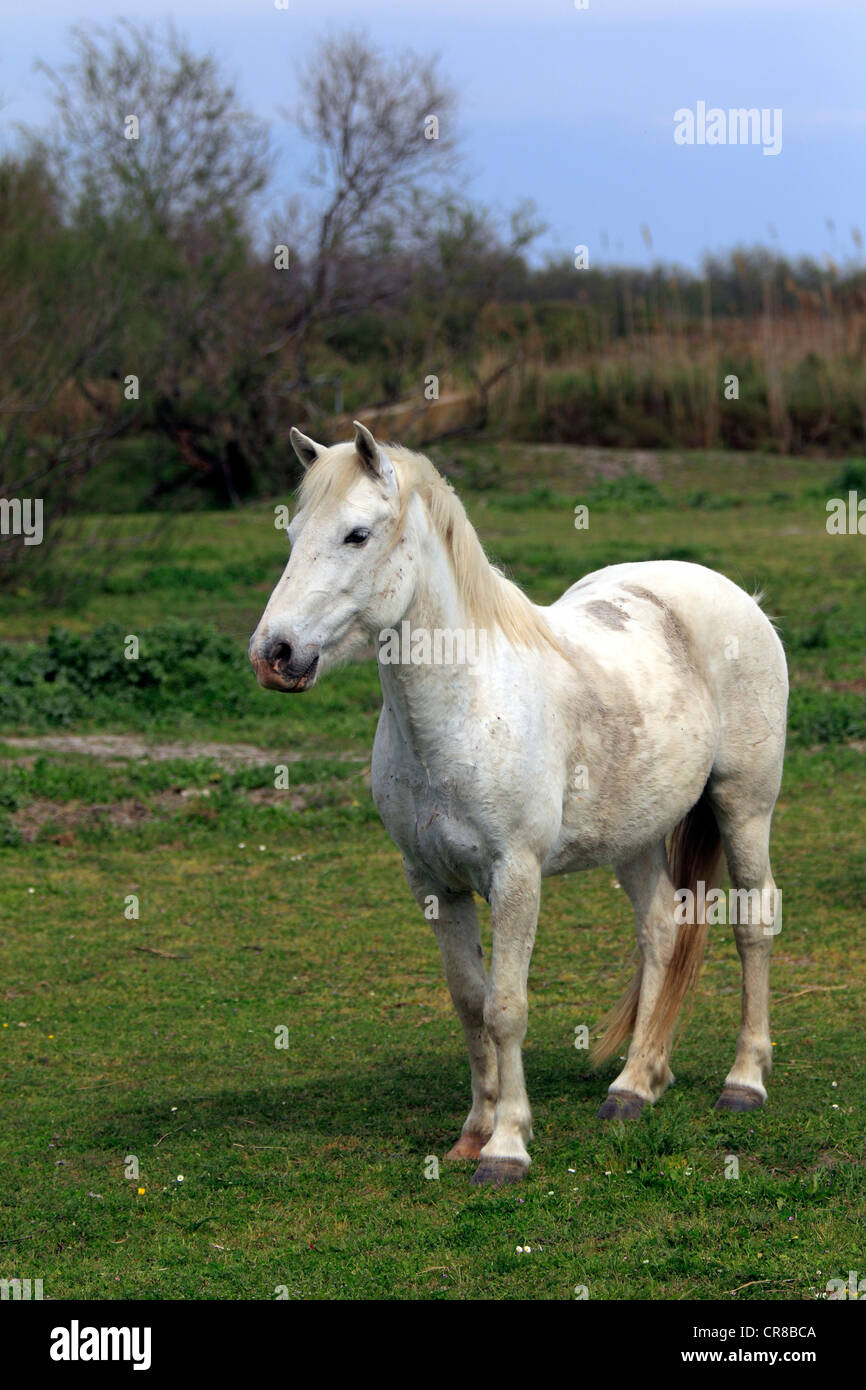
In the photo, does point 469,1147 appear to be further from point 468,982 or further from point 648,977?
point 648,977

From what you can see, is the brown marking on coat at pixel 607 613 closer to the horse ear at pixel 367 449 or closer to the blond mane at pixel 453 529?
the blond mane at pixel 453 529

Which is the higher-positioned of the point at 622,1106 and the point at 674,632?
the point at 674,632

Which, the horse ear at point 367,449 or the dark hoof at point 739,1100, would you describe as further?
the dark hoof at point 739,1100

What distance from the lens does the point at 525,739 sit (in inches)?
176

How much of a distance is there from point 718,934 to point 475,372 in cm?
1617

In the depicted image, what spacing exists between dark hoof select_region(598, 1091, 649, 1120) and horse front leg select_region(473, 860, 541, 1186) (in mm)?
554

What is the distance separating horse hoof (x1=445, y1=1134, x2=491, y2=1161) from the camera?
4734mm

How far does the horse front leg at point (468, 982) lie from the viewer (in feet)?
15.2

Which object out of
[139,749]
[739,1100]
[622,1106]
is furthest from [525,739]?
[139,749]


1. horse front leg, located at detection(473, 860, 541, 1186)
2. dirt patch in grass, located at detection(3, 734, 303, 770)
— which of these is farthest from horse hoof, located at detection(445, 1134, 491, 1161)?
dirt patch in grass, located at detection(3, 734, 303, 770)

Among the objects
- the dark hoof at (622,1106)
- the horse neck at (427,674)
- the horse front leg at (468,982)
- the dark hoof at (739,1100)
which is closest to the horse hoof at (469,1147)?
the horse front leg at (468,982)

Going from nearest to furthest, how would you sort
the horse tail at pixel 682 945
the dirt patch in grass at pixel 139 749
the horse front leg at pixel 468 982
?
the horse front leg at pixel 468 982 → the horse tail at pixel 682 945 → the dirt patch in grass at pixel 139 749

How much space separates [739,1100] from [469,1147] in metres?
0.97

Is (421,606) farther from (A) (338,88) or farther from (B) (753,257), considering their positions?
(B) (753,257)
